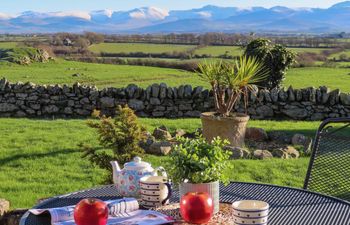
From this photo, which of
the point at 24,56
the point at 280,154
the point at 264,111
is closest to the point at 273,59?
the point at 264,111

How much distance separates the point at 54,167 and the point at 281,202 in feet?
16.8

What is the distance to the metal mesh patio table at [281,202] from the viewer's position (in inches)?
137

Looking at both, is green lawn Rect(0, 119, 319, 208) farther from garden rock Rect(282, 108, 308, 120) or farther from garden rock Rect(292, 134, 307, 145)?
garden rock Rect(282, 108, 308, 120)

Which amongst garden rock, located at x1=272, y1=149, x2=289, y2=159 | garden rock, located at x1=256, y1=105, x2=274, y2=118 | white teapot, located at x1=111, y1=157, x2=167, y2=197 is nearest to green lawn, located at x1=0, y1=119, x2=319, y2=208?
garden rock, located at x1=272, y1=149, x2=289, y2=159

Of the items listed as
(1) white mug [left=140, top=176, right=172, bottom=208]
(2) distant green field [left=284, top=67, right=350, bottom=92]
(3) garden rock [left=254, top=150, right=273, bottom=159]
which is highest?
(1) white mug [left=140, top=176, right=172, bottom=208]

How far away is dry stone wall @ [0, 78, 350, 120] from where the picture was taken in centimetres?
1443

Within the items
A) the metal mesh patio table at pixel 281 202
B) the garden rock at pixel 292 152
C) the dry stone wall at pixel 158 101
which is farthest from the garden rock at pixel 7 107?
the metal mesh patio table at pixel 281 202

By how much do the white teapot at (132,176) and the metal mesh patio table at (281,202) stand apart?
21 cm

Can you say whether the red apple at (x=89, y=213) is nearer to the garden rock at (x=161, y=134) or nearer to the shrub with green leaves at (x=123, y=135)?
the shrub with green leaves at (x=123, y=135)

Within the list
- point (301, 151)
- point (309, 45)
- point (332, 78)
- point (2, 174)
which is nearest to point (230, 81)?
point (301, 151)

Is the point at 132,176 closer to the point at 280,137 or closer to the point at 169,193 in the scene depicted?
the point at 169,193

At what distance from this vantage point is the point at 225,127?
9.86 m

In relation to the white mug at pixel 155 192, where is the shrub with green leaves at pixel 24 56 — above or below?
below

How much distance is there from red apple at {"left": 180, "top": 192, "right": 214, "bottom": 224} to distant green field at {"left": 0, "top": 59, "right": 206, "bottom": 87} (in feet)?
63.6
